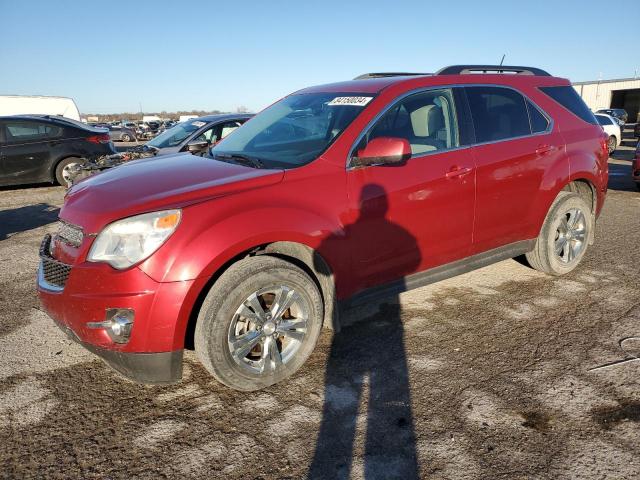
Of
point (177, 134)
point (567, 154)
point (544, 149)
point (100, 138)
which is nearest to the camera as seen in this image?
point (544, 149)

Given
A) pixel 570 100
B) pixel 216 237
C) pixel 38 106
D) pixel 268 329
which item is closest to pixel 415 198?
pixel 268 329

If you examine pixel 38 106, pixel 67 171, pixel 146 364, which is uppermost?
pixel 38 106

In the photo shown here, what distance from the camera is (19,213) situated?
8.23 m

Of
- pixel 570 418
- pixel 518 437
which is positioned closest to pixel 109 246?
pixel 518 437

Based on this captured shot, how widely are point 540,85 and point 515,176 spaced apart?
1.08 m

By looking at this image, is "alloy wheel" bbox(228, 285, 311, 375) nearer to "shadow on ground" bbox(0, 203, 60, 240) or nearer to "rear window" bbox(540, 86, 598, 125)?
"rear window" bbox(540, 86, 598, 125)

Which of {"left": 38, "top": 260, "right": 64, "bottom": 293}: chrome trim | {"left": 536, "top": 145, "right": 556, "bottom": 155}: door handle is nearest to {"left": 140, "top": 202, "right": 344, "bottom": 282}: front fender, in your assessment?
{"left": 38, "top": 260, "right": 64, "bottom": 293}: chrome trim

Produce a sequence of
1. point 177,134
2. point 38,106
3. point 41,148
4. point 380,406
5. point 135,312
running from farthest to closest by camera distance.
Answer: point 38,106 → point 41,148 → point 177,134 → point 380,406 → point 135,312

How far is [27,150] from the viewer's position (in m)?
10.1

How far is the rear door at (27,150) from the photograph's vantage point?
9961mm

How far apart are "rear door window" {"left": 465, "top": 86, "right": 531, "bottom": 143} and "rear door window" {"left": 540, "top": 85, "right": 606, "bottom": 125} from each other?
0.48 m

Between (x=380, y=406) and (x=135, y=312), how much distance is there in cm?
141

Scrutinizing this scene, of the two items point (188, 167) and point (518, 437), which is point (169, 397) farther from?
point (518, 437)

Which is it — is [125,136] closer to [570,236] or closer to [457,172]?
[570,236]
